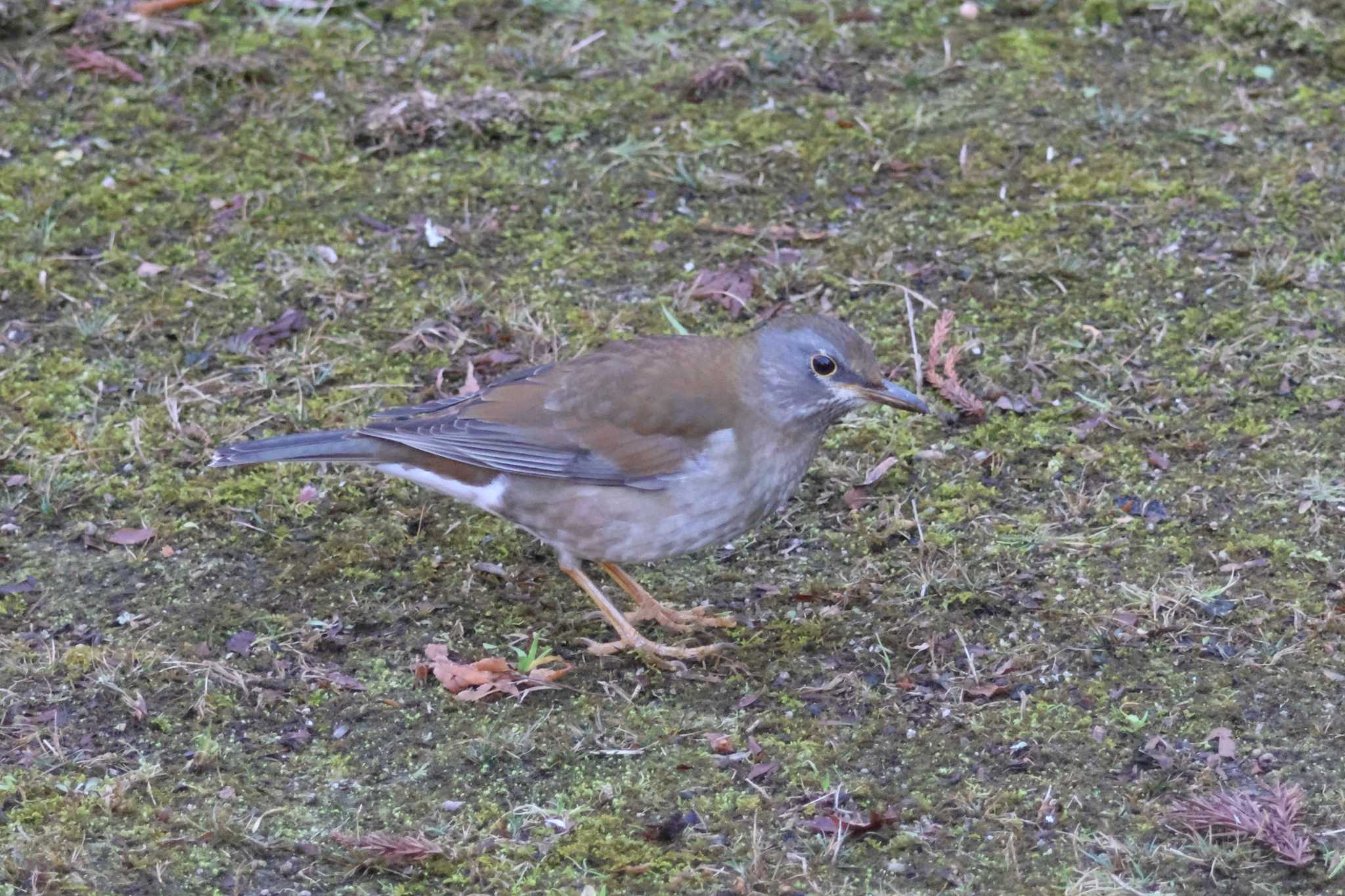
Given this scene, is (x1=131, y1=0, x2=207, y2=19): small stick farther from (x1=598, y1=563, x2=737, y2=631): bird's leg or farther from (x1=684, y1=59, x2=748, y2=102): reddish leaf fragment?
(x1=598, y1=563, x2=737, y2=631): bird's leg

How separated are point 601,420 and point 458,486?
62cm

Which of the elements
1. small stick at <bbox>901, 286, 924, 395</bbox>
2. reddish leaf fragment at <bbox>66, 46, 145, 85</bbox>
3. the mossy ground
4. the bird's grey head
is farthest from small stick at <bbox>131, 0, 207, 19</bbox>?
the bird's grey head

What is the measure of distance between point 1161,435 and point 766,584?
1.78 metres

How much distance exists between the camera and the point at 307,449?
5.73 metres

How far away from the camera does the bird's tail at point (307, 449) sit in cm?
570

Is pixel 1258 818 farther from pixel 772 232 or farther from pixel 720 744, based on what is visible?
pixel 772 232

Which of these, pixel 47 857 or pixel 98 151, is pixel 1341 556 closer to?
pixel 47 857

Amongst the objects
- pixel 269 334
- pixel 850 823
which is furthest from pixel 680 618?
pixel 269 334

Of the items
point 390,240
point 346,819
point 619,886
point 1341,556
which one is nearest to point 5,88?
point 390,240

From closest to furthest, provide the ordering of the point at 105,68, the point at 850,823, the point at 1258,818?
the point at 1258,818, the point at 850,823, the point at 105,68

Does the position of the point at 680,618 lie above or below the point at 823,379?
below

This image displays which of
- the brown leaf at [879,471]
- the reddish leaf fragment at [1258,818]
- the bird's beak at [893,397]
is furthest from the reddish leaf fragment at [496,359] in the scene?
the reddish leaf fragment at [1258,818]

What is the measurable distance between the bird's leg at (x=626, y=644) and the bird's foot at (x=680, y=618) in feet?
0.25

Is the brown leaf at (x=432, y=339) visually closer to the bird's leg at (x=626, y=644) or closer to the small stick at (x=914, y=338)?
the bird's leg at (x=626, y=644)
